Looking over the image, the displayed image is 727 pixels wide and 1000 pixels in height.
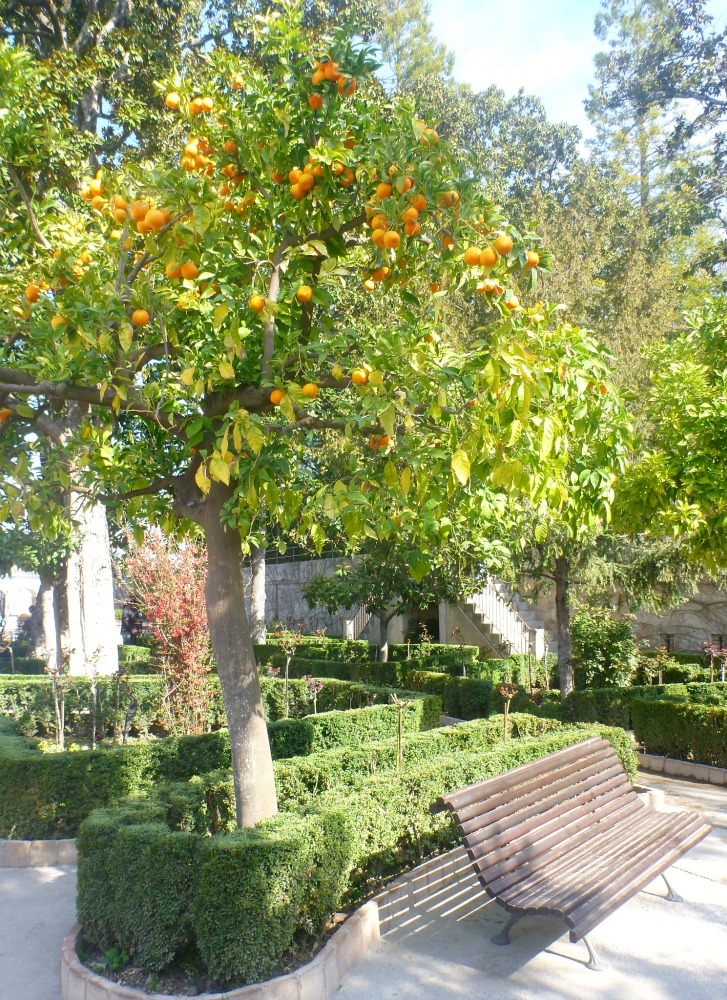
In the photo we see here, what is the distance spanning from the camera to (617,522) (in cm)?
839

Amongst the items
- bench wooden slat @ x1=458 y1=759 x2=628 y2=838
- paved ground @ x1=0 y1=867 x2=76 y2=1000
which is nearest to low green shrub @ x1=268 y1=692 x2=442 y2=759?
paved ground @ x1=0 y1=867 x2=76 y2=1000

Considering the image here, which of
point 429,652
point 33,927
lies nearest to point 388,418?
point 33,927

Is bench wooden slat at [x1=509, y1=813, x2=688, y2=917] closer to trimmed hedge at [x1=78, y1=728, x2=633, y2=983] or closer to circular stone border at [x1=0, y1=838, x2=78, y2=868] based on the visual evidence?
trimmed hedge at [x1=78, y1=728, x2=633, y2=983]

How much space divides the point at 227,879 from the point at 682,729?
676 cm

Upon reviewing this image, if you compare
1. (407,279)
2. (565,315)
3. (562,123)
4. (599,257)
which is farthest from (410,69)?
(407,279)

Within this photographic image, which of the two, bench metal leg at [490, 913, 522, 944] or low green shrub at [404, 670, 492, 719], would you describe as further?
low green shrub at [404, 670, 492, 719]

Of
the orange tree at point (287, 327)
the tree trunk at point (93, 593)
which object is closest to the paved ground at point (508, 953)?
the orange tree at point (287, 327)

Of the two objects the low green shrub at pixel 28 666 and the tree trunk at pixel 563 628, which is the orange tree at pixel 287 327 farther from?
the low green shrub at pixel 28 666

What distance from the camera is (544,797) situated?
4.79 m

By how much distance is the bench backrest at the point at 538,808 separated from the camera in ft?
13.5

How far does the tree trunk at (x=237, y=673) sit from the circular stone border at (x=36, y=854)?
2455 mm

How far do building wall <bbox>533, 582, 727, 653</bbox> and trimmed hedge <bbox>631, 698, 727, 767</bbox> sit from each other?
30.7 ft

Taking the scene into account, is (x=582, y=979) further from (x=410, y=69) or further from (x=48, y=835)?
(x=410, y=69)

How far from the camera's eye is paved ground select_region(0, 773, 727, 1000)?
3.78m
